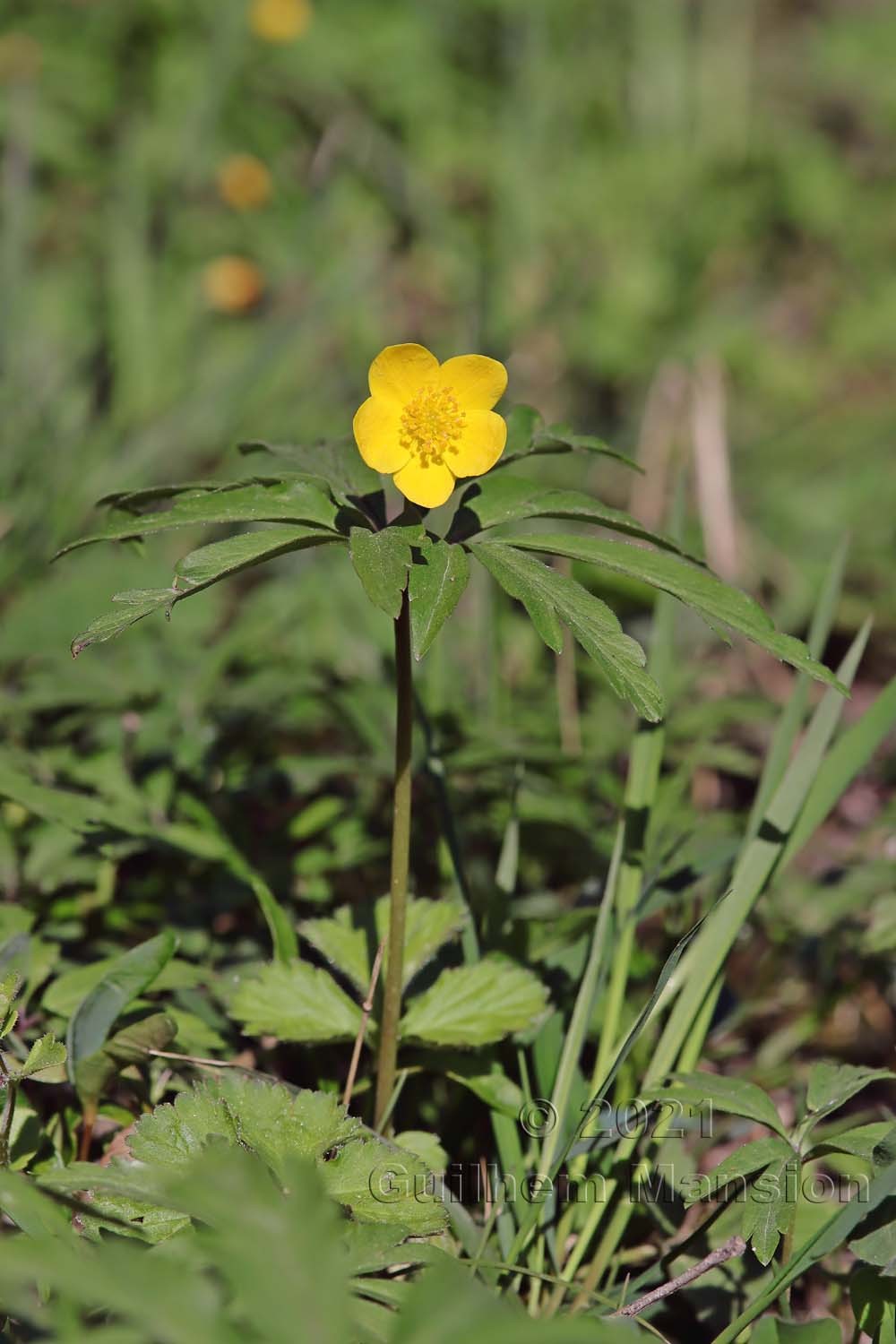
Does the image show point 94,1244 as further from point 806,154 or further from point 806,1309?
point 806,154

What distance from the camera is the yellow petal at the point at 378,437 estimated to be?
1.07 metres

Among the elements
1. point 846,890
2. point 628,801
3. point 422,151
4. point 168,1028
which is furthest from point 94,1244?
point 422,151

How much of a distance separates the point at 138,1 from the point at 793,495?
2470 mm

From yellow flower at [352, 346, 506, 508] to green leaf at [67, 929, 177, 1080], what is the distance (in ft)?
1.83

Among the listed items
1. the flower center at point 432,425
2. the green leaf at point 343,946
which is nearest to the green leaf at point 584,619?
the flower center at point 432,425

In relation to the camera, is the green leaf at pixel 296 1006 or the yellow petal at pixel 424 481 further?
the green leaf at pixel 296 1006

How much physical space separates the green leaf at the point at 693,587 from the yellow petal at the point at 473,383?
0.47 feet

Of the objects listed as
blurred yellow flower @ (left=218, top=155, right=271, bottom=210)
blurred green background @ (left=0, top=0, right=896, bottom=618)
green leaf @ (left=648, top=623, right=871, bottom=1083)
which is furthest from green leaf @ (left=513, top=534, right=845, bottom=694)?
blurred yellow flower @ (left=218, top=155, right=271, bottom=210)

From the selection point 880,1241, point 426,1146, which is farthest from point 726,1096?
point 426,1146

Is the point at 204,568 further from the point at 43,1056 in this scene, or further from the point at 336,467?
the point at 43,1056

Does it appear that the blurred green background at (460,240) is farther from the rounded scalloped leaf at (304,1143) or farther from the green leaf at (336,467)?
the rounded scalloped leaf at (304,1143)

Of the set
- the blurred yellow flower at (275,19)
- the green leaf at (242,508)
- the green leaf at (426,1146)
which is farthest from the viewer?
the blurred yellow flower at (275,19)

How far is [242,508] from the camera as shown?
1.03 meters

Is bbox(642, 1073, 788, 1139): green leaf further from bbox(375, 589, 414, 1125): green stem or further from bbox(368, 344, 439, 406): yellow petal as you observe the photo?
bbox(368, 344, 439, 406): yellow petal
